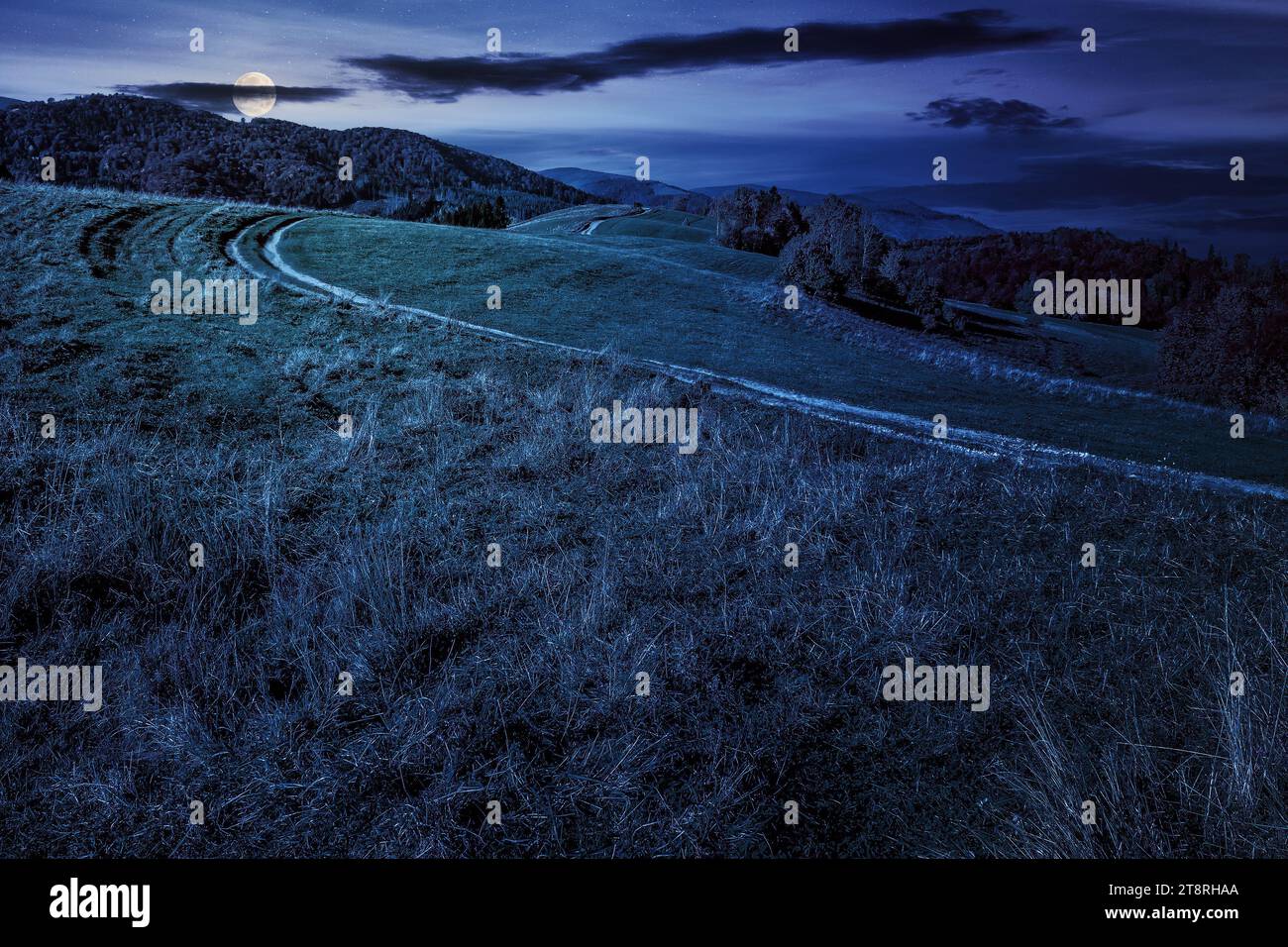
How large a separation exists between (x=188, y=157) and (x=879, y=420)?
4952 centimetres

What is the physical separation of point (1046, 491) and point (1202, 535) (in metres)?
1.06

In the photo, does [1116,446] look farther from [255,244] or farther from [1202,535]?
Answer: [255,244]

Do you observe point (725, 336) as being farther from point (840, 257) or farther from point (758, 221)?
point (758, 221)

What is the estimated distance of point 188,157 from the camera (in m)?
44.5

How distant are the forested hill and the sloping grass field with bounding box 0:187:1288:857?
18.4m

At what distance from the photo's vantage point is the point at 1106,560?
17.3ft

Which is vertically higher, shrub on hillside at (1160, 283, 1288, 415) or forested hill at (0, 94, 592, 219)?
forested hill at (0, 94, 592, 219)

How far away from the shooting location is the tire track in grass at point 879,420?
6.72m

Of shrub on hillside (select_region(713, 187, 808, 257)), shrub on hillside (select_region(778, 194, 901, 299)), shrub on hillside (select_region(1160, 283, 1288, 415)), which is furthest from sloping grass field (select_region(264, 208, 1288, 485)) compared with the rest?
shrub on hillside (select_region(713, 187, 808, 257))

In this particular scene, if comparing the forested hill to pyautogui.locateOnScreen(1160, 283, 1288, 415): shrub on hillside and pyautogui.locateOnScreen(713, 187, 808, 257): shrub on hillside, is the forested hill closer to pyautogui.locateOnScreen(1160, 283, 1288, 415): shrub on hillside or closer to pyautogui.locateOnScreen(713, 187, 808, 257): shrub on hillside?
pyautogui.locateOnScreen(713, 187, 808, 257): shrub on hillside

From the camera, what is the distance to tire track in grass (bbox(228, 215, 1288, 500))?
6723 millimetres

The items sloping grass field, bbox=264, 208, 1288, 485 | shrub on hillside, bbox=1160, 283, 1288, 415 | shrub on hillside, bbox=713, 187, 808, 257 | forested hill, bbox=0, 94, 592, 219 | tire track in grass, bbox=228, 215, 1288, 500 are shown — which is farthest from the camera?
shrub on hillside, bbox=713, 187, 808, 257

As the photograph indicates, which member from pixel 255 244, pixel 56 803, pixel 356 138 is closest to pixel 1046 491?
pixel 56 803

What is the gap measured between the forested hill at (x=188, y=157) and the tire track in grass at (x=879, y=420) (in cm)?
1410
